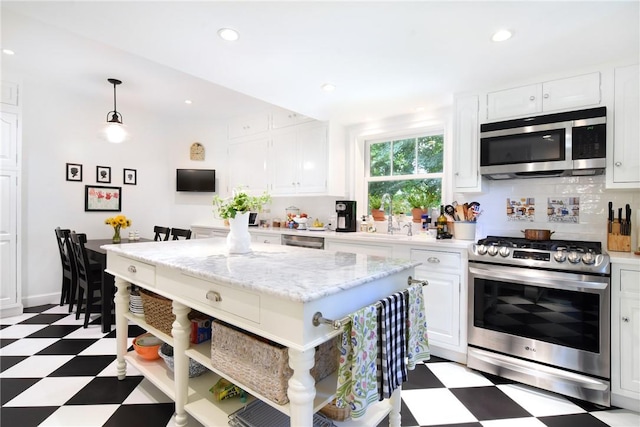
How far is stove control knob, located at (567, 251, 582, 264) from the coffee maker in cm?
206

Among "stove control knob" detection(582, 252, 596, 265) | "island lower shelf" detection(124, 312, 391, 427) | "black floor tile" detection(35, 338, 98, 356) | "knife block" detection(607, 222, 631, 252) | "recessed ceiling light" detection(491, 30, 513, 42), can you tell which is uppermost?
"recessed ceiling light" detection(491, 30, 513, 42)

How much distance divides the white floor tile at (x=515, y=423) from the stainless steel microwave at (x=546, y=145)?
170cm

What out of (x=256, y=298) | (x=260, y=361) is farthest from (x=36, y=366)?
(x=256, y=298)

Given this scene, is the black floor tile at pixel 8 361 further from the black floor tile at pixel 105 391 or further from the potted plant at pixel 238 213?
the potted plant at pixel 238 213

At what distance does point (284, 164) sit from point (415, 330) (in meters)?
3.05

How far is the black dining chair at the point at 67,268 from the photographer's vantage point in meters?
3.42

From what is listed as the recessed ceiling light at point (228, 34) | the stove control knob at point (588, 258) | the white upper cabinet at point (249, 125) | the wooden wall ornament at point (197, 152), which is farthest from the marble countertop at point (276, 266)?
the wooden wall ornament at point (197, 152)

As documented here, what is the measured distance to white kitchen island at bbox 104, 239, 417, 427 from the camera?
111 centimetres

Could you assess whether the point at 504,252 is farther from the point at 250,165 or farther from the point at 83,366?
the point at 250,165

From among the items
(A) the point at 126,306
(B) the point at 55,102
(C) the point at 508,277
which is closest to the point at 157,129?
(B) the point at 55,102

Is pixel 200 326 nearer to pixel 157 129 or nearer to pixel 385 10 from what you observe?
pixel 385 10

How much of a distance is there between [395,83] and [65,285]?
13.9 feet

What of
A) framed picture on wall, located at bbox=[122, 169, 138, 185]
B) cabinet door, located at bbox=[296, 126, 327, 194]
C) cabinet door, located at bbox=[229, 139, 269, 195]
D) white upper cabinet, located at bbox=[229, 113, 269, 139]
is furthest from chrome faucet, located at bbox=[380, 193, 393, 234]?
framed picture on wall, located at bbox=[122, 169, 138, 185]

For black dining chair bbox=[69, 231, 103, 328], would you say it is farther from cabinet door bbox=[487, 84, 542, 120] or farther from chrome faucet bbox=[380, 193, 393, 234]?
cabinet door bbox=[487, 84, 542, 120]
